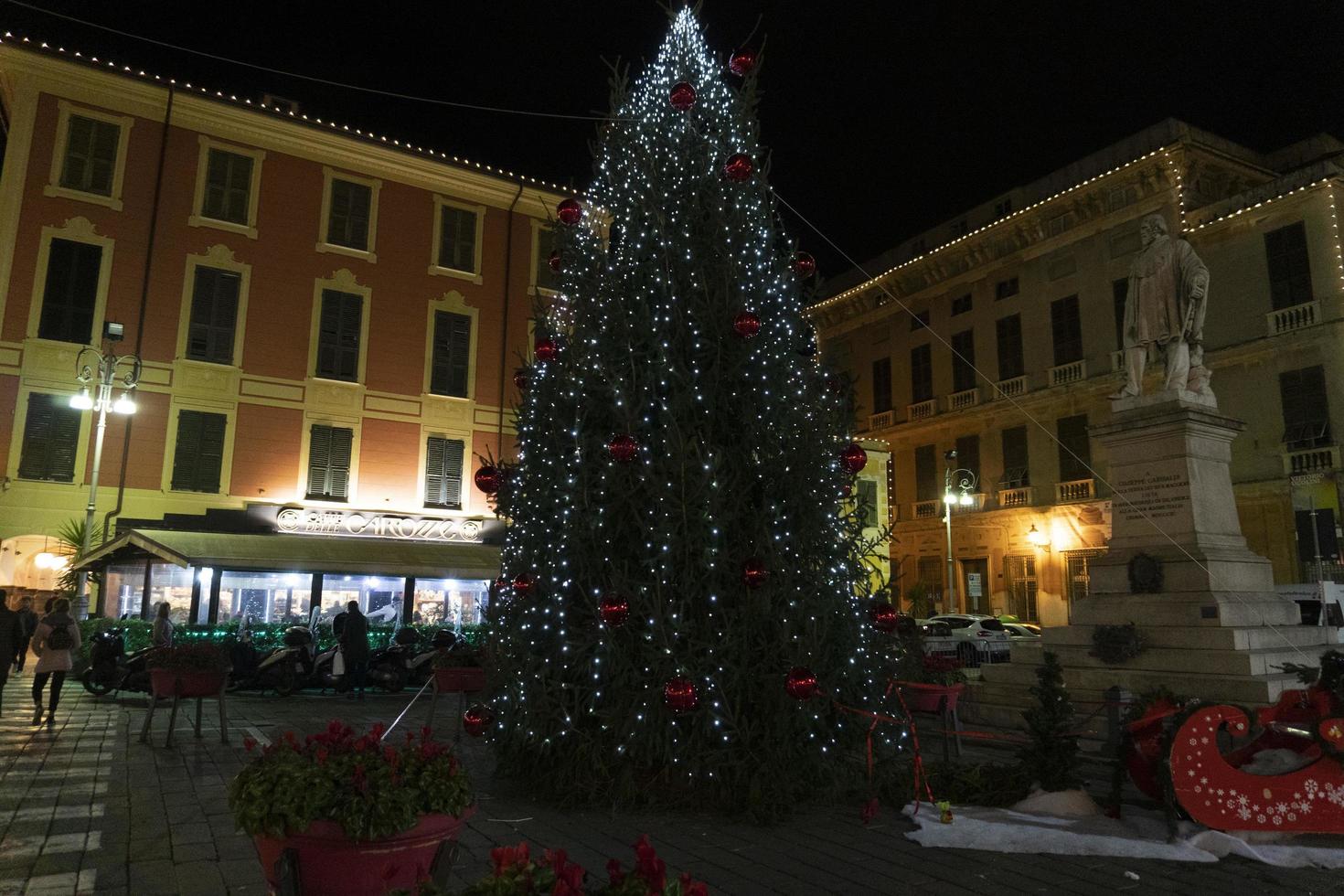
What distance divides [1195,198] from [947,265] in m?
9.56

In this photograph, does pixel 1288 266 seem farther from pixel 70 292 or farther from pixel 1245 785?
pixel 70 292

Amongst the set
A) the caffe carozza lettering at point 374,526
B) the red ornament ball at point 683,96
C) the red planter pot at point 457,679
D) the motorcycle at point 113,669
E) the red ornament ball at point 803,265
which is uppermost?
the red ornament ball at point 683,96

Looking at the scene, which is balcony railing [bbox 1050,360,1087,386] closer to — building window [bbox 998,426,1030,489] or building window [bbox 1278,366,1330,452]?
building window [bbox 998,426,1030,489]

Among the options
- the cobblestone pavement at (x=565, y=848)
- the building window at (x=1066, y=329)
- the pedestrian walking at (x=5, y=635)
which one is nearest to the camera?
the cobblestone pavement at (x=565, y=848)

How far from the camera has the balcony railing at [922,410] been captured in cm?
3559

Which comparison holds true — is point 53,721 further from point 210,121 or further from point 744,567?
point 210,121

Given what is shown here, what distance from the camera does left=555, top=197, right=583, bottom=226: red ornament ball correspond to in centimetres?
784

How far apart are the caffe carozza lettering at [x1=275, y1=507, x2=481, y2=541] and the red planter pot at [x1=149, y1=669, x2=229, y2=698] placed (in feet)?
41.7

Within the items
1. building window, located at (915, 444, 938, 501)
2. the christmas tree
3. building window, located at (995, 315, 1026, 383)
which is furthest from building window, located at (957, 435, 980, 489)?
the christmas tree

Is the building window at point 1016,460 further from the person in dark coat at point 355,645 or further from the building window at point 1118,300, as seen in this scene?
the person in dark coat at point 355,645

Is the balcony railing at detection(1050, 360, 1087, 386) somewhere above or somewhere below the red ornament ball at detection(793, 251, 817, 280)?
above

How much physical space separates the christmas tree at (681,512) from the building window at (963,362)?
2829 centimetres

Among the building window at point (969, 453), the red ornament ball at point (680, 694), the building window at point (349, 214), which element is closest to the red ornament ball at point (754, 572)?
the red ornament ball at point (680, 694)

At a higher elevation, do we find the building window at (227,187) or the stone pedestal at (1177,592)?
the building window at (227,187)
